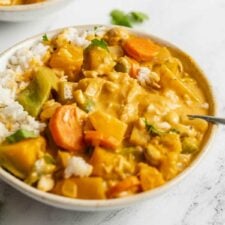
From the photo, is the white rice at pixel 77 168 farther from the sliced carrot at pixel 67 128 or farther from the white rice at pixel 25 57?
the white rice at pixel 25 57

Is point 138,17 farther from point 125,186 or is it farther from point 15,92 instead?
point 125,186

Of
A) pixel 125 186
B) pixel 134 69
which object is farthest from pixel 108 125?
pixel 134 69

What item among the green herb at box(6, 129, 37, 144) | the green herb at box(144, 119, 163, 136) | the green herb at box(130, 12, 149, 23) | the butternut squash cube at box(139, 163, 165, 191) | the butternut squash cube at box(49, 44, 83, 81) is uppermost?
the butternut squash cube at box(49, 44, 83, 81)

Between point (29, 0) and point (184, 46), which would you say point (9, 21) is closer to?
point (29, 0)

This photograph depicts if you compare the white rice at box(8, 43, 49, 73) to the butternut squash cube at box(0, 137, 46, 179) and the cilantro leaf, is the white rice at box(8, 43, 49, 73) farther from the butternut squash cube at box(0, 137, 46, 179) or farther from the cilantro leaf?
the cilantro leaf

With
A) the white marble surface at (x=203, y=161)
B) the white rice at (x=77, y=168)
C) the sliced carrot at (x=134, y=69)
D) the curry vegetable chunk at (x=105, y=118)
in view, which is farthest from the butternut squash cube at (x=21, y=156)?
the sliced carrot at (x=134, y=69)

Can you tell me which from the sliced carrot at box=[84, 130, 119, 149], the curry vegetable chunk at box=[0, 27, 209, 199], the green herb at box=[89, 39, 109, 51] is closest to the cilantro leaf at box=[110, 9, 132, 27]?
the curry vegetable chunk at box=[0, 27, 209, 199]

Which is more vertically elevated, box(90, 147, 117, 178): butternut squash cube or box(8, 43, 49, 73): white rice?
box(8, 43, 49, 73): white rice

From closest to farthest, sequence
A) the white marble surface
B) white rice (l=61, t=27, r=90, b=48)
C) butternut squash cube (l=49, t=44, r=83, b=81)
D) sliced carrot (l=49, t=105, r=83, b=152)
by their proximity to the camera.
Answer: sliced carrot (l=49, t=105, r=83, b=152) → the white marble surface → butternut squash cube (l=49, t=44, r=83, b=81) → white rice (l=61, t=27, r=90, b=48)
